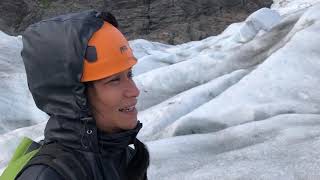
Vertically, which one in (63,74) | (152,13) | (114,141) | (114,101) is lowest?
(152,13)

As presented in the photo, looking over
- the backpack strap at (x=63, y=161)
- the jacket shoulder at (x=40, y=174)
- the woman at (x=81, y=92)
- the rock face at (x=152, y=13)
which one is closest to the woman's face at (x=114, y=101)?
the woman at (x=81, y=92)

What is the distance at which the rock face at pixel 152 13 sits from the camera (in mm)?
24328

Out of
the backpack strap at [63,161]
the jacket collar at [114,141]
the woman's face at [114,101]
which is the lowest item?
the jacket collar at [114,141]

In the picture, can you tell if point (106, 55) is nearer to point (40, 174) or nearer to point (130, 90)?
point (130, 90)

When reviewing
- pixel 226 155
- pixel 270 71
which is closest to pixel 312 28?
pixel 270 71

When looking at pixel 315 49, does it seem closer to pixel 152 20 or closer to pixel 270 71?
pixel 270 71

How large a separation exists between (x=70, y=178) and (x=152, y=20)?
23.6 metres

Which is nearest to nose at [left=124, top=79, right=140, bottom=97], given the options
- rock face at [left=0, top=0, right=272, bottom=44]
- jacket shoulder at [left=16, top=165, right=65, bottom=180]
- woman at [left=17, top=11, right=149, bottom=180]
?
woman at [left=17, top=11, right=149, bottom=180]

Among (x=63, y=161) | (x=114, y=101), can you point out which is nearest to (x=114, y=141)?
(x=114, y=101)

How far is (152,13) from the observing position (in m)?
25.2

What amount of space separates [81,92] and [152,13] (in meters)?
23.7

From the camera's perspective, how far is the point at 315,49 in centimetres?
713

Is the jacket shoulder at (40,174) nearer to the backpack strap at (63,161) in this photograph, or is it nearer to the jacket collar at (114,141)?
the backpack strap at (63,161)

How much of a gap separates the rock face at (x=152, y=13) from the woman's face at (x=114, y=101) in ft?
71.1
